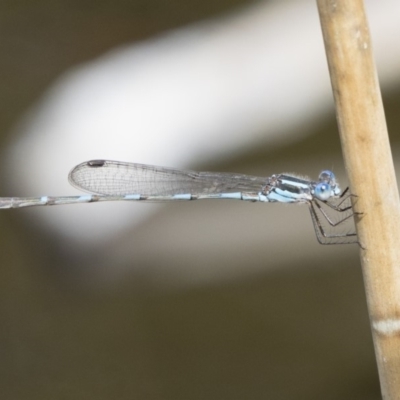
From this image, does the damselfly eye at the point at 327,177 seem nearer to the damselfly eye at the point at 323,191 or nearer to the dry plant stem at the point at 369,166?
the damselfly eye at the point at 323,191

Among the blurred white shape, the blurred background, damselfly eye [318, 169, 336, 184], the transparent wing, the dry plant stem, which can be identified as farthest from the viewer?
the blurred background

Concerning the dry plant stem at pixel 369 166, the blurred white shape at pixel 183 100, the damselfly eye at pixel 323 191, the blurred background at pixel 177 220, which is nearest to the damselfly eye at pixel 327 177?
the damselfly eye at pixel 323 191

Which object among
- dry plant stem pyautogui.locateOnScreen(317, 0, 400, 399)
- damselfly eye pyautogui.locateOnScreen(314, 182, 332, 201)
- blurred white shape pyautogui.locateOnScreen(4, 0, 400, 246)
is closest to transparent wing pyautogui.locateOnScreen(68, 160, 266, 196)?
damselfly eye pyautogui.locateOnScreen(314, 182, 332, 201)

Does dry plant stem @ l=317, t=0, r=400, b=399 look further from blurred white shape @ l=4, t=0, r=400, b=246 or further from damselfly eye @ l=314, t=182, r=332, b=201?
blurred white shape @ l=4, t=0, r=400, b=246

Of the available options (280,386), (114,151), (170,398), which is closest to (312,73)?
(114,151)

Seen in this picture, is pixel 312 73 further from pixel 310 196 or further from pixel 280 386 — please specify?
pixel 280 386

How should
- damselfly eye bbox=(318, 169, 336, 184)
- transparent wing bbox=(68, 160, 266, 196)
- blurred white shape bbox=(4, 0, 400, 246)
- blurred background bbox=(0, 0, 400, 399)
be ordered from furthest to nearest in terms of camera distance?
1. blurred background bbox=(0, 0, 400, 399)
2. blurred white shape bbox=(4, 0, 400, 246)
3. transparent wing bbox=(68, 160, 266, 196)
4. damselfly eye bbox=(318, 169, 336, 184)

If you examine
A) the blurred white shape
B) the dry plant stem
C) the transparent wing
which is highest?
the blurred white shape

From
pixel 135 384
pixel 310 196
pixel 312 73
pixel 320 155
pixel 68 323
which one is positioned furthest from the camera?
pixel 68 323
